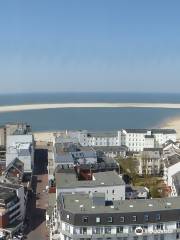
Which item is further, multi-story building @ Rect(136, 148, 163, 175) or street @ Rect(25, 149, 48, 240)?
multi-story building @ Rect(136, 148, 163, 175)

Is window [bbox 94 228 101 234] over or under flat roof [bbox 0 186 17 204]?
under

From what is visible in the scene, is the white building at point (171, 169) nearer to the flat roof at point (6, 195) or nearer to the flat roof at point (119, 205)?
the flat roof at point (119, 205)

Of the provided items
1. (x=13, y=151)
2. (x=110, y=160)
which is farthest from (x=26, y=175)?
(x=110, y=160)

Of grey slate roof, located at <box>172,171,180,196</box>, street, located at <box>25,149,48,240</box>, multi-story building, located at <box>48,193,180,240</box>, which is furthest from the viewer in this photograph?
grey slate roof, located at <box>172,171,180,196</box>

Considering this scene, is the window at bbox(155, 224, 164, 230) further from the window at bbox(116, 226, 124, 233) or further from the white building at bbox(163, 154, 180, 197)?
the white building at bbox(163, 154, 180, 197)

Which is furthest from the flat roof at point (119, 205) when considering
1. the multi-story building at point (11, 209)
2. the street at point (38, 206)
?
the multi-story building at point (11, 209)

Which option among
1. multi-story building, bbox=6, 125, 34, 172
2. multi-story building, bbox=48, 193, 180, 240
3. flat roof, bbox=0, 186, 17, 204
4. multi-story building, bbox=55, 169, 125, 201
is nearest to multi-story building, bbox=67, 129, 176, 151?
multi-story building, bbox=6, 125, 34, 172
